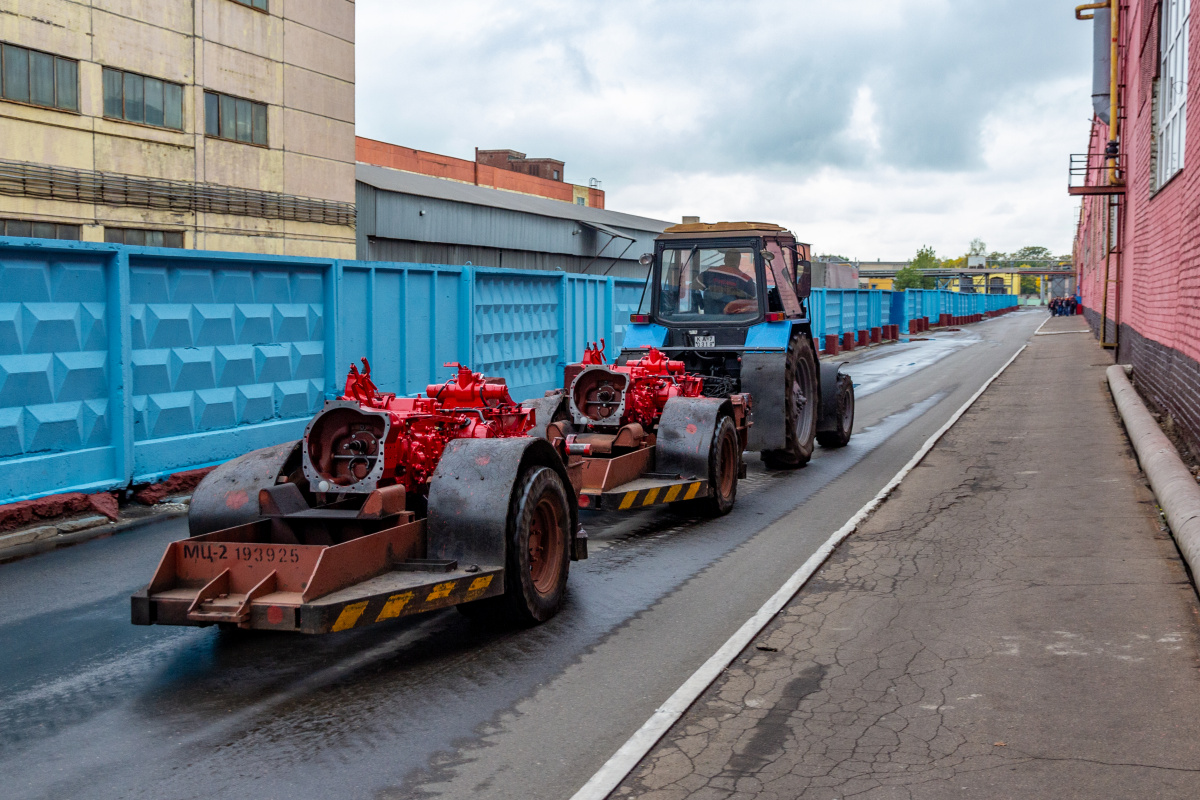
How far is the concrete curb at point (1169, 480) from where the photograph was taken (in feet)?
25.4

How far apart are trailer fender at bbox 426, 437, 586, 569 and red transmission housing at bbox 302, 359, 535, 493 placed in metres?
0.29

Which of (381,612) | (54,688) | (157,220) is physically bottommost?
(54,688)

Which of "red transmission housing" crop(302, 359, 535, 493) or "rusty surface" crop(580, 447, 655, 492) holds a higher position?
"red transmission housing" crop(302, 359, 535, 493)

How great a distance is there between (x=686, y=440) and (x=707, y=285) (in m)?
3.65

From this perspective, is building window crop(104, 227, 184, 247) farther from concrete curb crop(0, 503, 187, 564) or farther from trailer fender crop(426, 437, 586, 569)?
trailer fender crop(426, 437, 586, 569)

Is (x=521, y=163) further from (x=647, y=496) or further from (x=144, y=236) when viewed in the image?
(x=647, y=496)

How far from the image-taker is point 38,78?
2923 cm

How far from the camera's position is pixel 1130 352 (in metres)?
25.0

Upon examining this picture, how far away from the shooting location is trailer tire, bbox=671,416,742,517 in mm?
9789

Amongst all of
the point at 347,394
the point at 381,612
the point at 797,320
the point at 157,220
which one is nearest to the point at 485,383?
the point at 347,394

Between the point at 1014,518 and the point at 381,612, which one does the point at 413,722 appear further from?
the point at 1014,518

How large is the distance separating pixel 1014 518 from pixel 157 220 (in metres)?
29.2

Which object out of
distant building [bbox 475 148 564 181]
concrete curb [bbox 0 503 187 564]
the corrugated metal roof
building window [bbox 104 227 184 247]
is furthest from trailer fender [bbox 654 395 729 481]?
distant building [bbox 475 148 564 181]

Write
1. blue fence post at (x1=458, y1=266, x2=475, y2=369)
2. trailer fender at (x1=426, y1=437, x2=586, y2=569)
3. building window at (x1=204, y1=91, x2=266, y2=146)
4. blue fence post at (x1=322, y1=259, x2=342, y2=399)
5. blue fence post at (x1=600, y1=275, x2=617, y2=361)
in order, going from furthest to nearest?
building window at (x1=204, y1=91, x2=266, y2=146) < blue fence post at (x1=600, y1=275, x2=617, y2=361) < blue fence post at (x1=458, y1=266, x2=475, y2=369) < blue fence post at (x1=322, y1=259, x2=342, y2=399) < trailer fender at (x1=426, y1=437, x2=586, y2=569)
